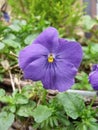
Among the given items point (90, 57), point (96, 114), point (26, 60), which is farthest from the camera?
point (90, 57)

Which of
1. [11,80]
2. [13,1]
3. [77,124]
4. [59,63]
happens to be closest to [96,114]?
[77,124]

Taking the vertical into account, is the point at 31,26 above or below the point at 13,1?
below

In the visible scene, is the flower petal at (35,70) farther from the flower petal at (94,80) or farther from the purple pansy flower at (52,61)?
the flower petal at (94,80)

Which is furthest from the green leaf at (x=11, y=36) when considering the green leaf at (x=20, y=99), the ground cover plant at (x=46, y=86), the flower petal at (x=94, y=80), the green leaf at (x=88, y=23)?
the green leaf at (x=88, y=23)

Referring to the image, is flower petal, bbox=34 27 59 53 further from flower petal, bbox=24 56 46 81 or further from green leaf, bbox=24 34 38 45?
green leaf, bbox=24 34 38 45

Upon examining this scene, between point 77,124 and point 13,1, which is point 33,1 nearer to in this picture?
point 13,1

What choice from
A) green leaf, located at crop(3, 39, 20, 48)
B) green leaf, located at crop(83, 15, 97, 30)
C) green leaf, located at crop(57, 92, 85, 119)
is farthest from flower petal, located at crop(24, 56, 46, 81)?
green leaf, located at crop(83, 15, 97, 30)

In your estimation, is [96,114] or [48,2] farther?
[48,2]
